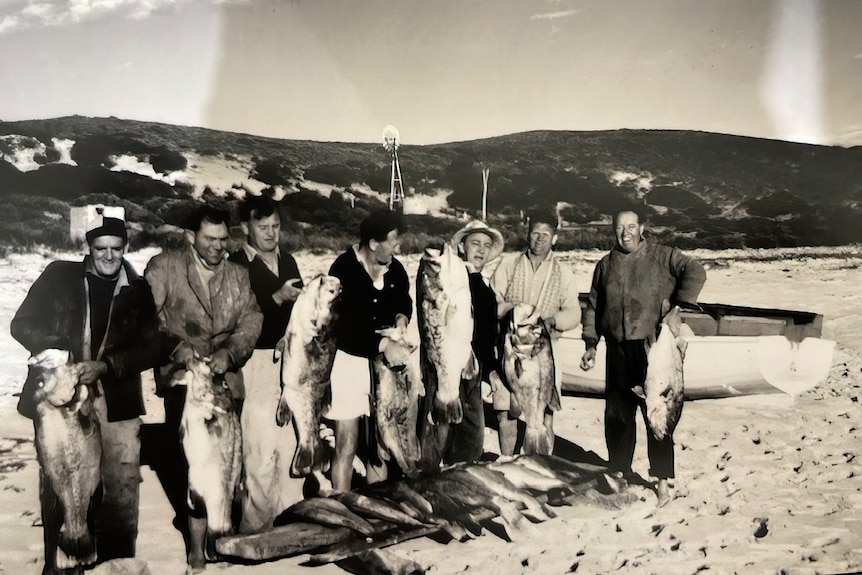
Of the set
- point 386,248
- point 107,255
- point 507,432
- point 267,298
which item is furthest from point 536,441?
point 107,255

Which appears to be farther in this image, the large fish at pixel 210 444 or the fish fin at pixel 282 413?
the fish fin at pixel 282 413

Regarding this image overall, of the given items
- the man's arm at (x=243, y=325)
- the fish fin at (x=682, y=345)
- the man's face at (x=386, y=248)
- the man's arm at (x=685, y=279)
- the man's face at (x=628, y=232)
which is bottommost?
the fish fin at (x=682, y=345)

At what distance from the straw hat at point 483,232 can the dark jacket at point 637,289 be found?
50 centimetres

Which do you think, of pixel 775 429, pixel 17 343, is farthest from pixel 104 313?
pixel 775 429

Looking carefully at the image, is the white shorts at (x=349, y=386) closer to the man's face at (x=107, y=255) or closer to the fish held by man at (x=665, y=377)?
the man's face at (x=107, y=255)

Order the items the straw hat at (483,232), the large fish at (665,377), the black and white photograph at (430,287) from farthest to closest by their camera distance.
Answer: the large fish at (665,377), the straw hat at (483,232), the black and white photograph at (430,287)

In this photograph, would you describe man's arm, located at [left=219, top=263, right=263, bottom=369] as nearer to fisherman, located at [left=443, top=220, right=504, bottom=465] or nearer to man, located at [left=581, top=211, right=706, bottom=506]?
fisherman, located at [left=443, top=220, right=504, bottom=465]

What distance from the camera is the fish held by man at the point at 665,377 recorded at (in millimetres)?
3426

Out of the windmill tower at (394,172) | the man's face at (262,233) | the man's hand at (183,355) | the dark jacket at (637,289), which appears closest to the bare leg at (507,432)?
the dark jacket at (637,289)

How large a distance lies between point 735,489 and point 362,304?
2027 mm

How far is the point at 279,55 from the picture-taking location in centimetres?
320

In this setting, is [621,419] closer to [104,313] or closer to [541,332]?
[541,332]

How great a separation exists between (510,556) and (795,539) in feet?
4.67

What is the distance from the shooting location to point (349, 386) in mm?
3135
